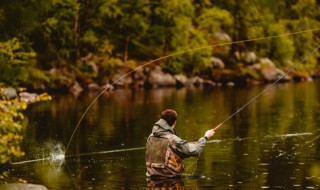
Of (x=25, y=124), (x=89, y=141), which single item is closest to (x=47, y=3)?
(x=25, y=124)

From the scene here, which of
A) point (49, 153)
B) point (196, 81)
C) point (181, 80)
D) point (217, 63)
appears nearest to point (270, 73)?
point (217, 63)

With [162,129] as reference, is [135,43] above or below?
above

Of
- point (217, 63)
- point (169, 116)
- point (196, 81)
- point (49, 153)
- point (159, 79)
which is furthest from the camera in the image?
point (217, 63)

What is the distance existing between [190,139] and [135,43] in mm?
43004

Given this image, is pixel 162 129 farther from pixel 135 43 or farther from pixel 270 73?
pixel 270 73

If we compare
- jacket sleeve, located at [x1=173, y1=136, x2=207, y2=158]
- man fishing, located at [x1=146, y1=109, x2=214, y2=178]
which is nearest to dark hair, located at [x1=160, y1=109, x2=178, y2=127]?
man fishing, located at [x1=146, y1=109, x2=214, y2=178]

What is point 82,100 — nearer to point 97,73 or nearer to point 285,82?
point 97,73

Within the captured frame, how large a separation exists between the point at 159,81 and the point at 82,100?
61.0ft

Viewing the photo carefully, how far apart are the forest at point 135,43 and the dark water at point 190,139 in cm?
1044

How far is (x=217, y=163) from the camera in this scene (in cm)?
1852

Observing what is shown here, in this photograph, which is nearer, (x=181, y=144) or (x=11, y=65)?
(x=181, y=144)

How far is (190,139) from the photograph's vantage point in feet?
80.5

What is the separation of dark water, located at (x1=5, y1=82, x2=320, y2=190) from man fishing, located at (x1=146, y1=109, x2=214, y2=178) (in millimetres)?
429

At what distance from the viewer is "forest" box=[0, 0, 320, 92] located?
5119 centimetres
